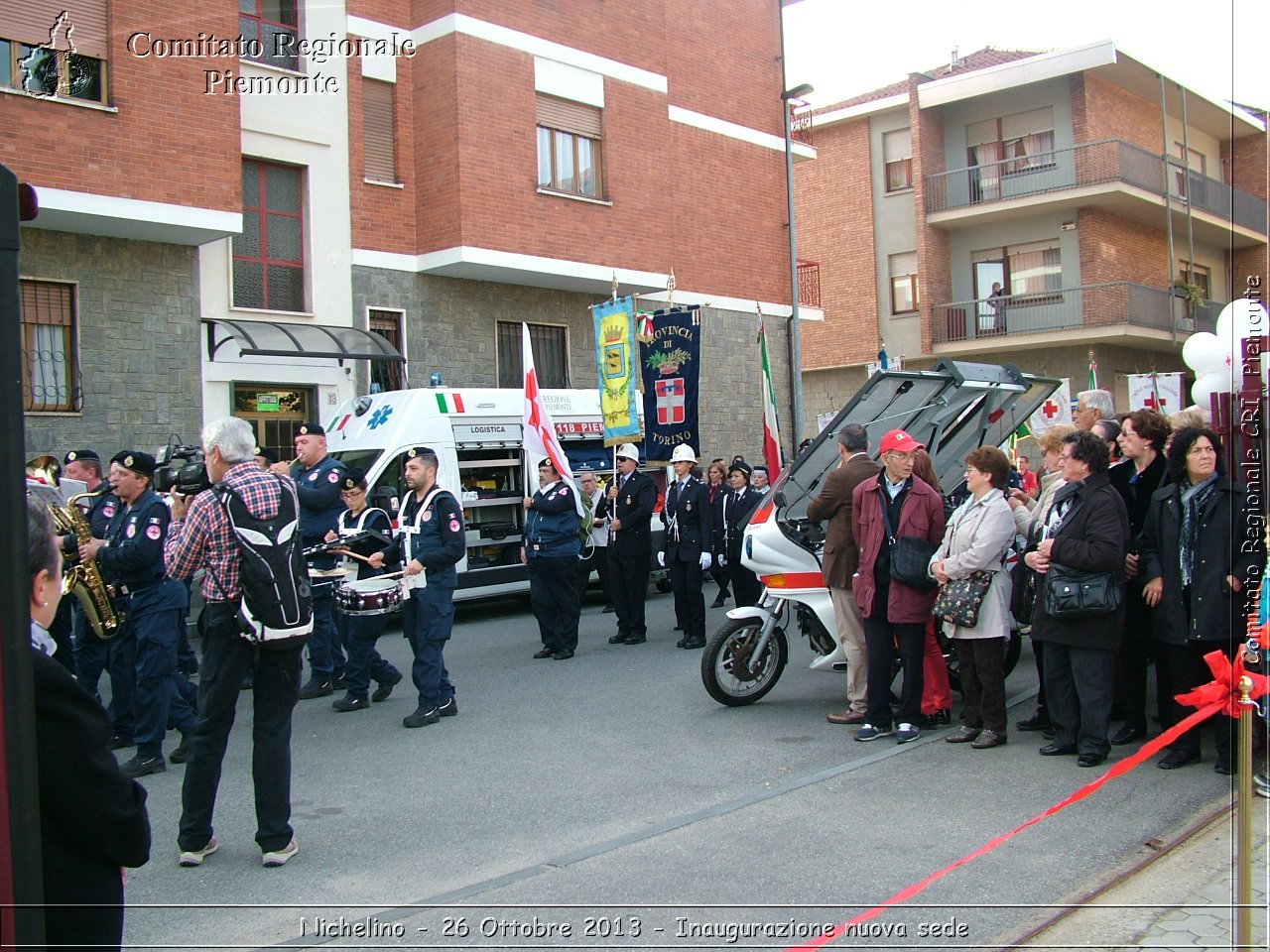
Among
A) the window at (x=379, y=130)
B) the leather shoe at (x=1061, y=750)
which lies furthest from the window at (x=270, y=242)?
the leather shoe at (x=1061, y=750)

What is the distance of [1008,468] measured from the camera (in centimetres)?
679

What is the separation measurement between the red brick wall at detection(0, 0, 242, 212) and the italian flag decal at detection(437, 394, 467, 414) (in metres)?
4.39

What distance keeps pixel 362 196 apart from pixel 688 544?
31.4 ft

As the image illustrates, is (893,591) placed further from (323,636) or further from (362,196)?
(362,196)

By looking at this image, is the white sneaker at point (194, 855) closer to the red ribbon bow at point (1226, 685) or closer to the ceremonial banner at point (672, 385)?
the red ribbon bow at point (1226, 685)

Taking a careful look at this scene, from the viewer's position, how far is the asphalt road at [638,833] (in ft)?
14.0

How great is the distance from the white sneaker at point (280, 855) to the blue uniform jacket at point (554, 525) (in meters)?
5.63

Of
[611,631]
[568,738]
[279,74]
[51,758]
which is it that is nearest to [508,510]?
[611,631]

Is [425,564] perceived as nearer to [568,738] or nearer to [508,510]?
[568,738]

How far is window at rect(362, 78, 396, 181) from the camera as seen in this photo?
1827 cm

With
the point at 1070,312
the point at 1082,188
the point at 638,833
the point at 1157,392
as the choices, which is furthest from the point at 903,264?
the point at 638,833

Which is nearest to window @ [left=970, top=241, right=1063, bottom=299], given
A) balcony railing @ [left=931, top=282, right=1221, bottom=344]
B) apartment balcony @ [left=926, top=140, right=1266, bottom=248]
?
balcony railing @ [left=931, top=282, right=1221, bottom=344]

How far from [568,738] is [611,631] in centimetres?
518

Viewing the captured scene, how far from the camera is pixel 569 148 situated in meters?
20.0
